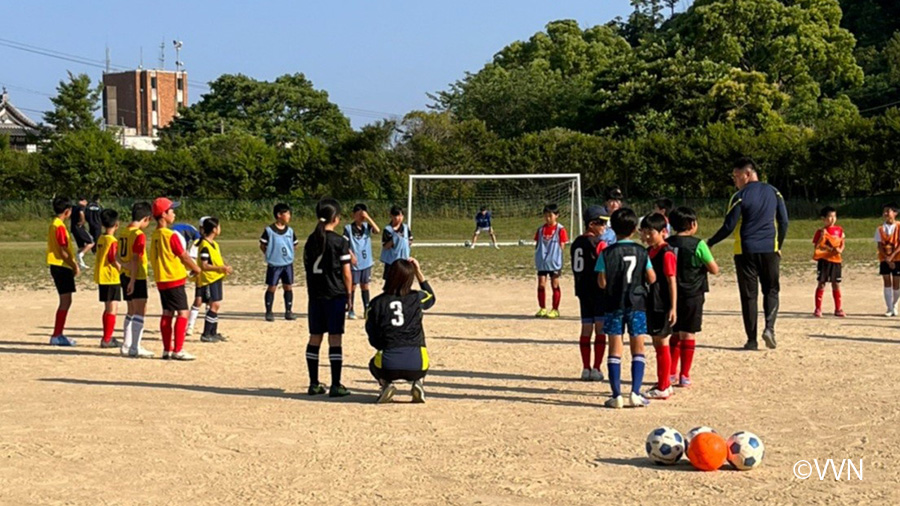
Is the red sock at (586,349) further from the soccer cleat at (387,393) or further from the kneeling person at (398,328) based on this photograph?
the soccer cleat at (387,393)

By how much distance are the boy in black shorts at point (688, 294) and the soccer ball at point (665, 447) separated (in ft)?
9.37

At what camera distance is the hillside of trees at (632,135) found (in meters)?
44.2

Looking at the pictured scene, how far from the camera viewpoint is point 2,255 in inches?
1216

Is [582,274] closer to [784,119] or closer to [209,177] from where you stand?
[209,177]

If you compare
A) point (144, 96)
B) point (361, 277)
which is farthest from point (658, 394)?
point (144, 96)

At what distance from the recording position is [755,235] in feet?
39.4

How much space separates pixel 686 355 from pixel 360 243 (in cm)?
658

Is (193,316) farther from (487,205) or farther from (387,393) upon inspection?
(487,205)

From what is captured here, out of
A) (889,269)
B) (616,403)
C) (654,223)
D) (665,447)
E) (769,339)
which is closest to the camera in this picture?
(665,447)

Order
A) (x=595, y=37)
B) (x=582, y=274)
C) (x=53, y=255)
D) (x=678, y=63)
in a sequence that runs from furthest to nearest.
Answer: (x=595, y=37) < (x=678, y=63) < (x=53, y=255) < (x=582, y=274)

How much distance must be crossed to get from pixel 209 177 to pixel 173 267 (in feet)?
121

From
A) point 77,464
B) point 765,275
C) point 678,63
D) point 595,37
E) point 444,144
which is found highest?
point 595,37

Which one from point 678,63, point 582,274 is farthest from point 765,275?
point 678,63

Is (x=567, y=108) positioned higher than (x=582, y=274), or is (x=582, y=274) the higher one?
(x=567, y=108)
